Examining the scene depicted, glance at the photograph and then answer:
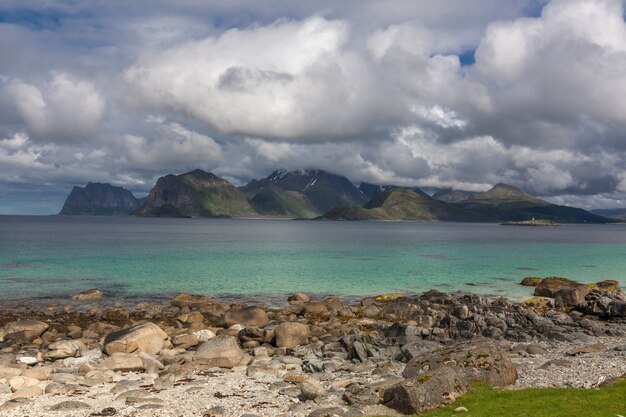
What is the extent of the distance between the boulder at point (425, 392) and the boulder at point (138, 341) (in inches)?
663

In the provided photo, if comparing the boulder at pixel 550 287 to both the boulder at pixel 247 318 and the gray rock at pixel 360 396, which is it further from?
the gray rock at pixel 360 396

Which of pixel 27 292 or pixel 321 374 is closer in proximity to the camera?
pixel 321 374

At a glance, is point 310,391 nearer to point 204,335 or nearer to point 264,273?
point 204,335

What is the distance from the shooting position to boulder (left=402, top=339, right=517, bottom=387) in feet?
67.8

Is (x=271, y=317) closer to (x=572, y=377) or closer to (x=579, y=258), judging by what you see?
(x=572, y=377)

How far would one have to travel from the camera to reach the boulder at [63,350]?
28844mm

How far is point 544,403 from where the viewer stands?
54.7ft

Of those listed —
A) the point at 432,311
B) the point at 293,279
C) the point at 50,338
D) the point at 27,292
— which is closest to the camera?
the point at 50,338

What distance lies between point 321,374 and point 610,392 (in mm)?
12962

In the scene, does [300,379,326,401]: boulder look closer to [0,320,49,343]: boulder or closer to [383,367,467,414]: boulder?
[383,367,467,414]: boulder

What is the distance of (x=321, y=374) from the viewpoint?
25.5 metres

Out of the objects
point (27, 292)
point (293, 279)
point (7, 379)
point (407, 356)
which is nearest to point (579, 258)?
point (293, 279)

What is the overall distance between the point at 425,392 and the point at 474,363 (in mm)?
4202

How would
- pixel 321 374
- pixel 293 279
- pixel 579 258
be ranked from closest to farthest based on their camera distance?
1. pixel 321 374
2. pixel 293 279
3. pixel 579 258
